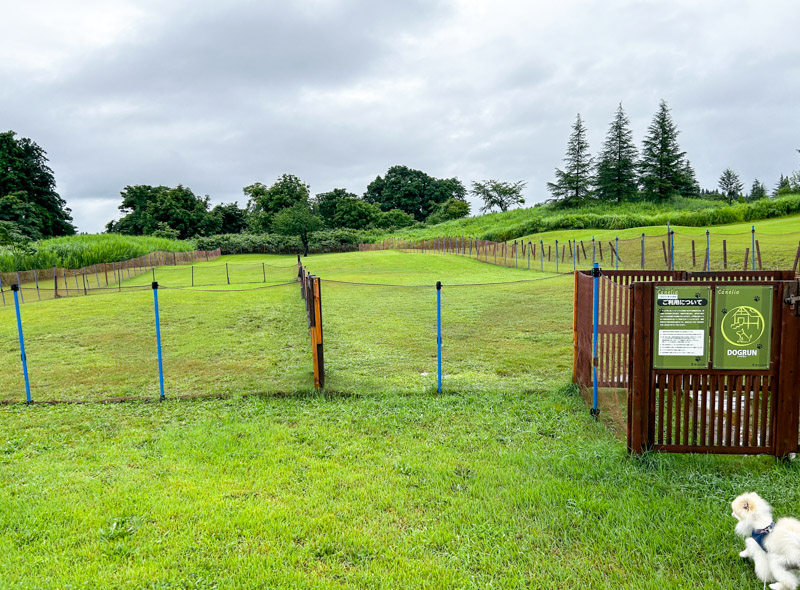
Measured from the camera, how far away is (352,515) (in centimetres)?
374

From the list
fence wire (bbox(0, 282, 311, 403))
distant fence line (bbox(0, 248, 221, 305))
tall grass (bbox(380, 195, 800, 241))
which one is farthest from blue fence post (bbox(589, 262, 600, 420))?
tall grass (bbox(380, 195, 800, 241))

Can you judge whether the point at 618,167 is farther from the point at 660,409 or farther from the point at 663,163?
the point at 660,409

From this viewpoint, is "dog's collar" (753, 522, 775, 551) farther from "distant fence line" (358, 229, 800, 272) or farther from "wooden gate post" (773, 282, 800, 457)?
"distant fence line" (358, 229, 800, 272)

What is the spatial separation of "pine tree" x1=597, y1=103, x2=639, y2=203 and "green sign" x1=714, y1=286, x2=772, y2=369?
6710 cm

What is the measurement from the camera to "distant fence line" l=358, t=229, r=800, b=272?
20.7m


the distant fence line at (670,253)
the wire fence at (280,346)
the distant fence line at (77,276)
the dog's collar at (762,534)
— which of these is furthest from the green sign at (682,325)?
the distant fence line at (77,276)

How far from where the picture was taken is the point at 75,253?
41.2 meters

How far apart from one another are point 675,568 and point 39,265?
139 ft

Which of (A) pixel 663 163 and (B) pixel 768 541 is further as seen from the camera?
(A) pixel 663 163

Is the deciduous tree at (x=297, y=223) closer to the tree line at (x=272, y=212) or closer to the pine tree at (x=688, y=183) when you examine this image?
the tree line at (x=272, y=212)

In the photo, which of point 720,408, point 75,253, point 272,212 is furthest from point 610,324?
point 272,212

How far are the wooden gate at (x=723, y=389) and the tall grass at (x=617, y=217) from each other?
45508 mm

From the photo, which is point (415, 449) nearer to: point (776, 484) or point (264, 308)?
point (776, 484)

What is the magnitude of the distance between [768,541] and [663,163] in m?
70.5
